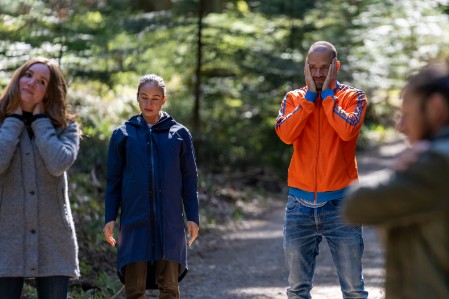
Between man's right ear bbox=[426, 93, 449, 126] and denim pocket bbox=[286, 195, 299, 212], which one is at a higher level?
man's right ear bbox=[426, 93, 449, 126]

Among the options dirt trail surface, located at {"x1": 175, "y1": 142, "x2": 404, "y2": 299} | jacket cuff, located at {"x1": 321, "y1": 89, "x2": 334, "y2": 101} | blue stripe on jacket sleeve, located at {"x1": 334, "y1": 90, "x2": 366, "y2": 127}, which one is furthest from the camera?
dirt trail surface, located at {"x1": 175, "y1": 142, "x2": 404, "y2": 299}

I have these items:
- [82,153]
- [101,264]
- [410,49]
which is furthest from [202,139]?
[410,49]

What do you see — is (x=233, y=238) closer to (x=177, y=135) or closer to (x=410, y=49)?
(x=177, y=135)

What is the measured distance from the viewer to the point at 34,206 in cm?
504

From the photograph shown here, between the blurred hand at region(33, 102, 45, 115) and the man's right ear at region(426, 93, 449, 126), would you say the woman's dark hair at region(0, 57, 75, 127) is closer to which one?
the blurred hand at region(33, 102, 45, 115)

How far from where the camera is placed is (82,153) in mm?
11133

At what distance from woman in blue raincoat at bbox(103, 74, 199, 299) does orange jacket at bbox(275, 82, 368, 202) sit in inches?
31.8

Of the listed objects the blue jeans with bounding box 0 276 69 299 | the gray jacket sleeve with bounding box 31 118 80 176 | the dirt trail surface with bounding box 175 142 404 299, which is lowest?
the dirt trail surface with bounding box 175 142 404 299

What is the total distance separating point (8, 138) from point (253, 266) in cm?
539

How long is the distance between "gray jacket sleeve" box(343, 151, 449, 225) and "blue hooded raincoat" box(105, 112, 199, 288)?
2.67 m

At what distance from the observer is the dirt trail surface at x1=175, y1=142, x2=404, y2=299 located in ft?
27.6

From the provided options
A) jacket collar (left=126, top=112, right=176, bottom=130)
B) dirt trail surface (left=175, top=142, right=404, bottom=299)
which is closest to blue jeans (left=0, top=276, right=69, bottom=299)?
jacket collar (left=126, top=112, right=176, bottom=130)

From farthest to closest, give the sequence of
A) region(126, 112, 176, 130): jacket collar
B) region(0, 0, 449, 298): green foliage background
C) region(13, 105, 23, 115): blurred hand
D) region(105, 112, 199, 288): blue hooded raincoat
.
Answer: region(0, 0, 449, 298): green foliage background → region(126, 112, 176, 130): jacket collar → region(105, 112, 199, 288): blue hooded raincoat → region(13, 105, 23, 115): blurred hand

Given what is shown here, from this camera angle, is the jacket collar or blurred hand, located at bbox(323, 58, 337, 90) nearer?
blurred hand, located at bbox(323, 58, 337, 90)
